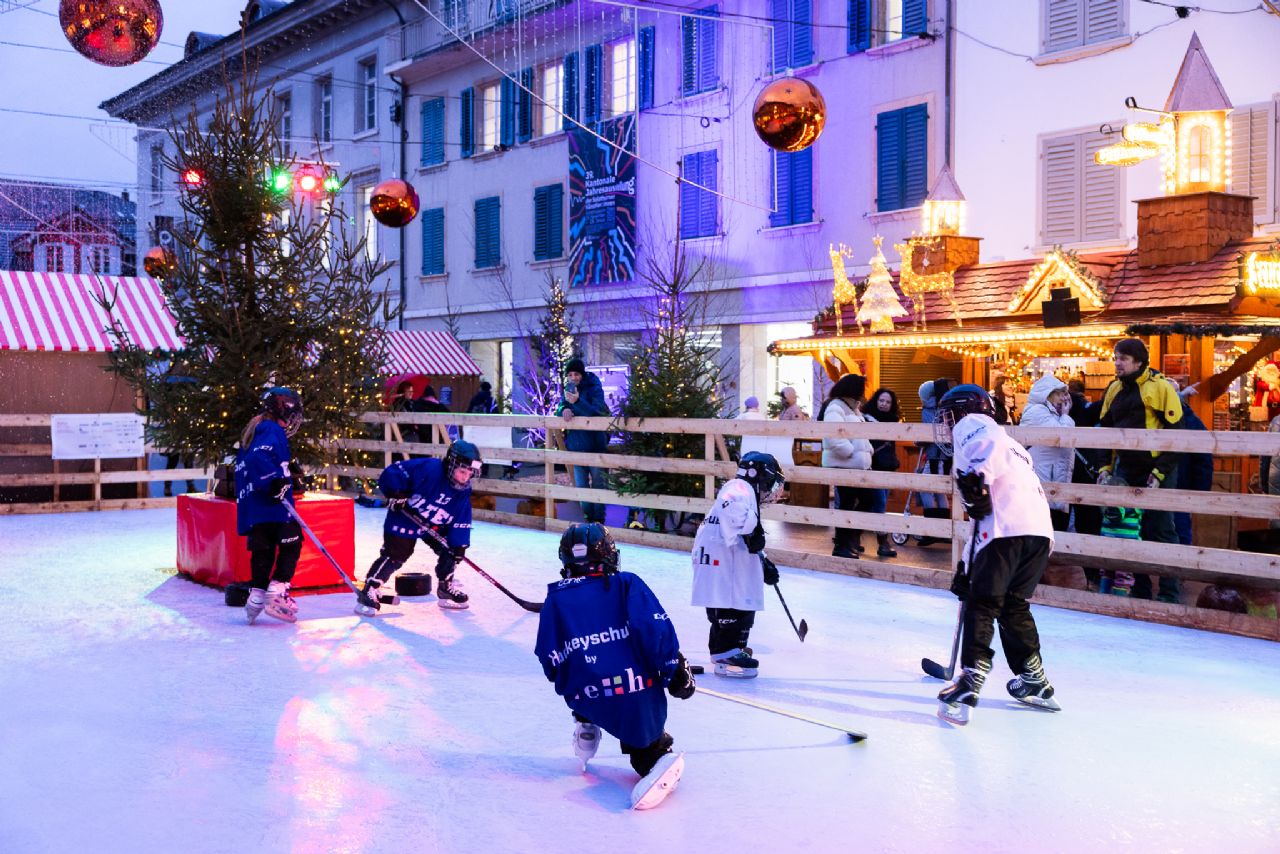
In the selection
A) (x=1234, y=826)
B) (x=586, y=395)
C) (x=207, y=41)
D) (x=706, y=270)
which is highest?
(x=207, y=41)

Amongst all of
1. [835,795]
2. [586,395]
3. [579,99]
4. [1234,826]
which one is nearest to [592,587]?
[835,795]

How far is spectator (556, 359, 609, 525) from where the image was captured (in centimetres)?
1336

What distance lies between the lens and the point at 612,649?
4.80 metres

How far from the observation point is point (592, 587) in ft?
16.0

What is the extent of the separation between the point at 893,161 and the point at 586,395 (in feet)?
23.2

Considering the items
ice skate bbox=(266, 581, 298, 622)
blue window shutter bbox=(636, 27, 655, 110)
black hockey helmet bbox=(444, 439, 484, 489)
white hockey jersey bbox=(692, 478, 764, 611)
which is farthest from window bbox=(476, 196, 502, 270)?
white hockey jersey bbox=(692, 478, 764, 611)

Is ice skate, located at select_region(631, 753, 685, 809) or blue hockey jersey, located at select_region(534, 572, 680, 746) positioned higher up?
blue hockey jersey, located at select_region(534, 572, 680, 746)

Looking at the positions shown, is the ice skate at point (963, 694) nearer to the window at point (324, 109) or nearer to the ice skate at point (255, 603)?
the ice skate at point (255, 603)

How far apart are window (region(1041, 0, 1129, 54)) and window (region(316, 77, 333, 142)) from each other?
19593 mm

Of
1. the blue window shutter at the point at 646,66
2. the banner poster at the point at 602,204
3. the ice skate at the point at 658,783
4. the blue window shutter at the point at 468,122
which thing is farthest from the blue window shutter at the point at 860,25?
the ice skate at the point at 658,783

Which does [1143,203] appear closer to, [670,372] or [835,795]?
[670,372]

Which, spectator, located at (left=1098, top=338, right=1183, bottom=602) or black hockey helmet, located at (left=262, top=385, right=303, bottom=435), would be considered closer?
black hockey helmet, located at (left=262, top=385, right=303, bottom=435)

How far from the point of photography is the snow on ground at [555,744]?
434 cm

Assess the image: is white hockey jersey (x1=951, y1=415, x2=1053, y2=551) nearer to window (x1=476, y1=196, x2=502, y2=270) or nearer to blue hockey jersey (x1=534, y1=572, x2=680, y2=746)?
blue hockey jersey (x1=534, y1=572, x2=680, y2=746)
